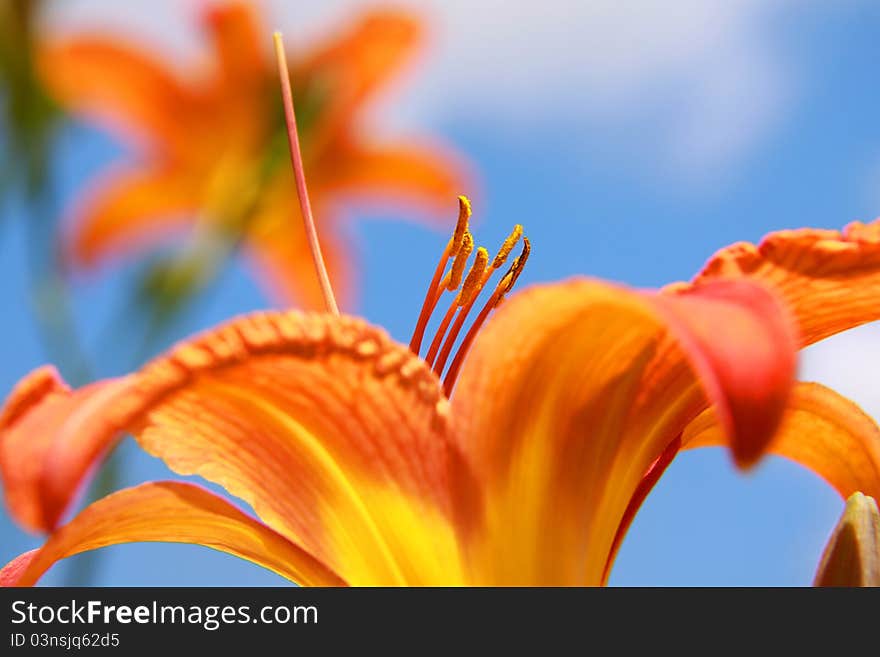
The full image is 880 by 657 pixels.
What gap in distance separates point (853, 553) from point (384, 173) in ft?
4.28

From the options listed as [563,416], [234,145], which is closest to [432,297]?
[563,416]

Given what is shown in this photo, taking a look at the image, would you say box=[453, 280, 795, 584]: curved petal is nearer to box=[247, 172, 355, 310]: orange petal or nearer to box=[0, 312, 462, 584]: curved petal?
box=[0, 312, 462, 584]: curved petal

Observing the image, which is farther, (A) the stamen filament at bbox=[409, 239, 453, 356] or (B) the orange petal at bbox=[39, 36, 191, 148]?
(B) the orange petal at bbox=[39, 36, 191, 148]

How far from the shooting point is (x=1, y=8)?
0.89 m

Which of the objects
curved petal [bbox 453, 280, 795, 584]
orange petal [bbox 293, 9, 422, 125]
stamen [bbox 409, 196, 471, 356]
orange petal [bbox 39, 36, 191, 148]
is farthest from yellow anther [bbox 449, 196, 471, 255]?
orange petal [bbox 39, 36, 191, 148]

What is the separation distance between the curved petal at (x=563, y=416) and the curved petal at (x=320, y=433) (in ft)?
0.06

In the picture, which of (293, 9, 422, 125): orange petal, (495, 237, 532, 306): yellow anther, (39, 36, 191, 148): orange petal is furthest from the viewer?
(39, 36, 191, 148): orange petal

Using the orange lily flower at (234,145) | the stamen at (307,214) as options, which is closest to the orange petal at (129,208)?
the orange lily flower at (234,145)

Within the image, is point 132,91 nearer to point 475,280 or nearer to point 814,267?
point 475,280

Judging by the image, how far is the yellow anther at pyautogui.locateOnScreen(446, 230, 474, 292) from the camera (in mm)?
493

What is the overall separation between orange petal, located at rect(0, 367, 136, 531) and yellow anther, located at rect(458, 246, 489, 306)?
0.59 ft

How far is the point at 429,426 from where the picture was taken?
0.40 metres
